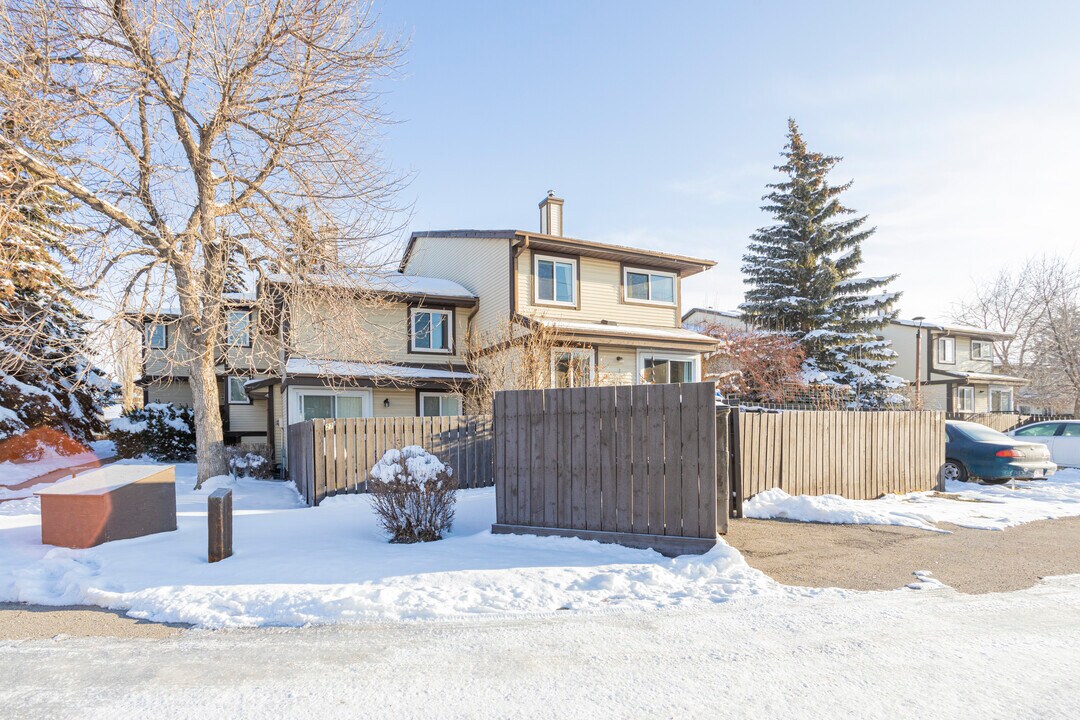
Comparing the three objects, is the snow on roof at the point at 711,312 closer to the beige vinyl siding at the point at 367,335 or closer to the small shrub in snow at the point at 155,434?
the beige vinyl siding at the point at 367,335

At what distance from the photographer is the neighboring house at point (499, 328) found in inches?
703

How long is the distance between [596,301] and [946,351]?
27.7 m

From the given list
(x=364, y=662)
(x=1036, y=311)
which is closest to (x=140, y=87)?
(x=364, y=662)

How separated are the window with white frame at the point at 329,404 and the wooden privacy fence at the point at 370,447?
16.4 feet

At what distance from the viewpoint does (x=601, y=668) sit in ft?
13.3

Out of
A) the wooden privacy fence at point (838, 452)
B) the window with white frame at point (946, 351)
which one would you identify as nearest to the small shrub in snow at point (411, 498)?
the wooden privacy fence at point (838, 452)

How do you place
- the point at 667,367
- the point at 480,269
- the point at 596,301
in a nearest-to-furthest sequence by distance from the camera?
the point at 596,301 → the point at 667,367 → the point at 480,269

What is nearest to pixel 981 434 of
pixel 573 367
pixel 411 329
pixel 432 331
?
pixel 573 367

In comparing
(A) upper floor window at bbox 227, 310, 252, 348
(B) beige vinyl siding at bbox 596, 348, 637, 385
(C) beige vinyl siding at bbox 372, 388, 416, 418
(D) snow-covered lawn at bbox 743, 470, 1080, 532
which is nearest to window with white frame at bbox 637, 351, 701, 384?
(B) beige vinyl siding at bbox 596, 348, 637, 385

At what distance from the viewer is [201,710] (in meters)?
3.55

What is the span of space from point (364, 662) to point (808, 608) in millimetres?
3638

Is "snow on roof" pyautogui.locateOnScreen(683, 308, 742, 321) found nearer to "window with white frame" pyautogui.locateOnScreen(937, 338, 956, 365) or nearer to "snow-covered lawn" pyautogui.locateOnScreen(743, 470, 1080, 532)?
"window with white frame" pyautogui.locateOnScreen(937, 338, 956, 365)

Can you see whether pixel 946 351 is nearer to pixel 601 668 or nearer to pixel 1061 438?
pixel 1061 438

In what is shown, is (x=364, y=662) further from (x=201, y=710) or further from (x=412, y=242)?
(x=412, y=242)
